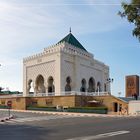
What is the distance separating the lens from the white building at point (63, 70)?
227 ft

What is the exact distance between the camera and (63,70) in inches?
2719

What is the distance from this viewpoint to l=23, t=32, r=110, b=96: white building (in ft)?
227

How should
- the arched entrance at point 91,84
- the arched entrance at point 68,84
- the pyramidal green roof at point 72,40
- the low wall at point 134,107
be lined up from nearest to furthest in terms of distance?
the low wall at point 134,107 < the arched entrance at point 68,84 < the pyramidal green roof at point 72,40 < the arched entrance at point 91,84

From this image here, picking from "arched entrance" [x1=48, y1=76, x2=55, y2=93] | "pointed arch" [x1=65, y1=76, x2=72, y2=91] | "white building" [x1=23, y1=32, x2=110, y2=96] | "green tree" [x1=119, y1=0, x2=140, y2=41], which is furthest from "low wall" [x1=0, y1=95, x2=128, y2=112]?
"green tree" [x1=119, y1=0, x2=140, y2=41]

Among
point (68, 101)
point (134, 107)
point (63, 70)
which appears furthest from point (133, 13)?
point (63, 70)

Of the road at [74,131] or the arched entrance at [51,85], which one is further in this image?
the arched entrance at [51,85]

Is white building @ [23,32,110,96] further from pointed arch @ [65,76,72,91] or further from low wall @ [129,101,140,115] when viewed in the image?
low wall @ [129,101,140,115]

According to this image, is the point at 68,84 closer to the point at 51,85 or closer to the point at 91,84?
the point at 51,85

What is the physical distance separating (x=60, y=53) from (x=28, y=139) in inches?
2079

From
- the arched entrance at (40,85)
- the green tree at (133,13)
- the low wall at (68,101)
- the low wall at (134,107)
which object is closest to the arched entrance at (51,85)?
the arched entrance at (40,85)

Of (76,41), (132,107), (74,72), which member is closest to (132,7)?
(132,107)

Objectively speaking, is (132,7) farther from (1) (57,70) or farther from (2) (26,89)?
(2) (26,89)

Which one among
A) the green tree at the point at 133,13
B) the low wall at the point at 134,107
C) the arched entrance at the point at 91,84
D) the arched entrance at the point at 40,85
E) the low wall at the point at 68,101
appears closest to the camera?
the green tree at the point at 133,13

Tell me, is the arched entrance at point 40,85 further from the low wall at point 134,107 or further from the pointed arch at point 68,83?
the low wall at point 134,107
